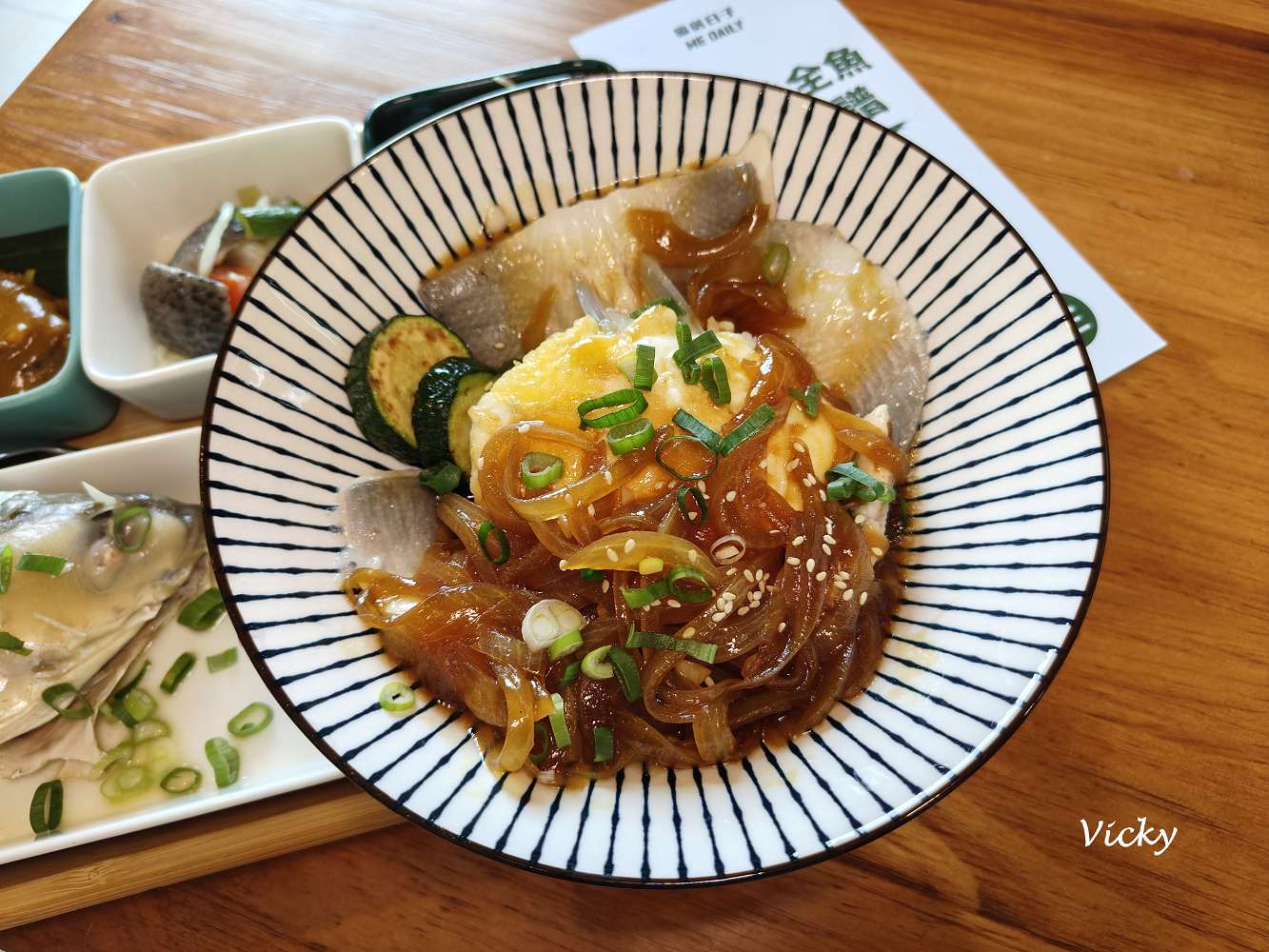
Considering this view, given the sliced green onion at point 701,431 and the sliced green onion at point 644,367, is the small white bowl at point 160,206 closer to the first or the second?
the sliced green onion at point 644,367

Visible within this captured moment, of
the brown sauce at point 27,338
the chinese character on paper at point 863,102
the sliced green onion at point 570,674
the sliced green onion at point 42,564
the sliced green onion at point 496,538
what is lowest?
the sliced green onion at point 42,564

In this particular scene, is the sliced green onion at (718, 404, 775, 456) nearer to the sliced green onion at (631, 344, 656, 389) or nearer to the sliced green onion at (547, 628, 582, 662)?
the sliced green onion at (631, 344, 656, 389)

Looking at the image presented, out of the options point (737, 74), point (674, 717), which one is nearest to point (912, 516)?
point (674, 717)

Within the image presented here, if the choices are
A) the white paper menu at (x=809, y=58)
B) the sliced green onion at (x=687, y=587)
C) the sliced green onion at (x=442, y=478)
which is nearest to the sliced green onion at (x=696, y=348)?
the sliced green onion at (x=687, y=587)

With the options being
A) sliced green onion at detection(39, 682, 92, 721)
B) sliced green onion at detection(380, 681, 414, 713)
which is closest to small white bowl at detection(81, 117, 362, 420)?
sliced green onion at detection(39, 682, 92, 721)

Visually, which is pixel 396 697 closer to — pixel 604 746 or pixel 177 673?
pixel 604 746

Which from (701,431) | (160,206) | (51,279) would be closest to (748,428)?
(701,431)

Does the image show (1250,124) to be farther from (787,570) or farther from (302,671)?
(302,671)
